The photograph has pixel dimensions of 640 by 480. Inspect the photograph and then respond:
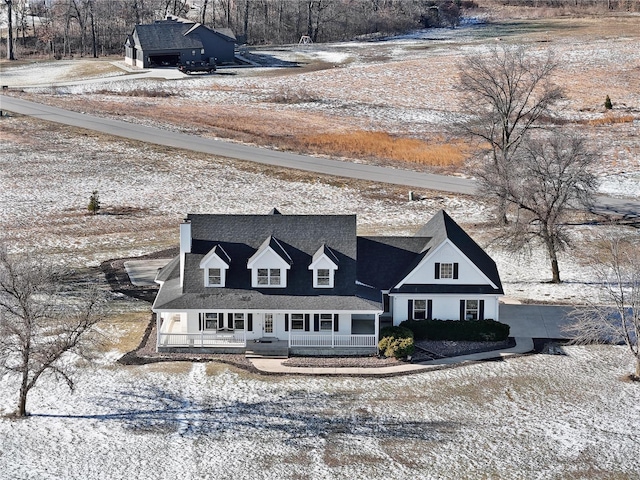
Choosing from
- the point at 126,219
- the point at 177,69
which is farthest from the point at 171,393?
the point at 177,69

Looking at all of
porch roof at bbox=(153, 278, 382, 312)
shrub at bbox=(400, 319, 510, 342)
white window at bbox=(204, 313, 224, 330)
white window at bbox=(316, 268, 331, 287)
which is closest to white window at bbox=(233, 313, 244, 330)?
white window at bbox=(204, 313, 224, 330)

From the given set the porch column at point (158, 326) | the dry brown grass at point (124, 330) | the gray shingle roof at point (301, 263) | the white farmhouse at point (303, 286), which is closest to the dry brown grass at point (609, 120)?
the gray shingle roof at point (301, 263)

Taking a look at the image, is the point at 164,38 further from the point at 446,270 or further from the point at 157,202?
the point at 446,270

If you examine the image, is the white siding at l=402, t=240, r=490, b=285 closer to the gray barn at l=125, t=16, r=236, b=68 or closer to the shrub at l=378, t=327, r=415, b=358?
the shrub at l=378, t=327, r=415, b=358

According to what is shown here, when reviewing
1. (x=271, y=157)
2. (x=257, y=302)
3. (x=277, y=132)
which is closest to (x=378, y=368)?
(x=257, y=302)

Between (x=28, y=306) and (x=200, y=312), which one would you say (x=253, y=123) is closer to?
(x=200, y=312)
